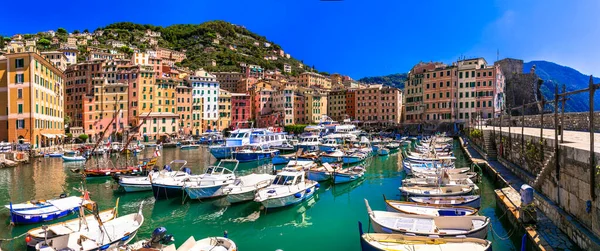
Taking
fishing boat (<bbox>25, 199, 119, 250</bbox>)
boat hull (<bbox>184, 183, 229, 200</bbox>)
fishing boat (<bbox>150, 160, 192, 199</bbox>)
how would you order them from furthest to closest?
fishing boat (<bbox>150, 160, 192, 199</bbox>), boat hull (<bbox>184, 183, 229, 200</bbox>), fishing boat (<bbox>25, 199, 119, 250</bbox>)

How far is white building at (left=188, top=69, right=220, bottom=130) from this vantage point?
299ft

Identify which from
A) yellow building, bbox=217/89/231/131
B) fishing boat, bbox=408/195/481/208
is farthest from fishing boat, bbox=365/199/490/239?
yellow building, bbox=217/89/231/131

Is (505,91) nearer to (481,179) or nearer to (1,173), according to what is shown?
(481,179)

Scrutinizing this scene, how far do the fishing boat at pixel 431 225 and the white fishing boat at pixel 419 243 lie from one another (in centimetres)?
41

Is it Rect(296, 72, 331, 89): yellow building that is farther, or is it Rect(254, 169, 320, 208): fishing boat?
Rect(296, 72, 331, 89): yellow building

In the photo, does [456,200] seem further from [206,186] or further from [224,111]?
[224,111]

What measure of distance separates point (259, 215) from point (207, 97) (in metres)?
79.1

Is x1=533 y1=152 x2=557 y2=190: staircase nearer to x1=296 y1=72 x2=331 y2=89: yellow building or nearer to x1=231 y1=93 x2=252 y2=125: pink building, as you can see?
x1=231 y1=93 x2=252 y2=125: pink building

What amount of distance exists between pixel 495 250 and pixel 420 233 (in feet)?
12.6

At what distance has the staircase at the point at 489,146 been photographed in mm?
32312

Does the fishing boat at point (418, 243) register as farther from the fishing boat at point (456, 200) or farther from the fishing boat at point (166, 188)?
the fishing boat at point (166, 188)

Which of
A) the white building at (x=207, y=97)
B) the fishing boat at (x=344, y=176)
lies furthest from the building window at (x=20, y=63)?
the fishing boat at (x=344, y=176)

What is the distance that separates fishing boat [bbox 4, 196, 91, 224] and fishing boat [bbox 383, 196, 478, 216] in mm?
14219

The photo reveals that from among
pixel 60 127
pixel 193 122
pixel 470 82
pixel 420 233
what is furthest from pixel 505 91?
pixel 60 127
